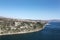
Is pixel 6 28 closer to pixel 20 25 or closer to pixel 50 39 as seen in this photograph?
pixel 20 25

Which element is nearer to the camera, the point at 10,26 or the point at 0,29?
the point at 0,29

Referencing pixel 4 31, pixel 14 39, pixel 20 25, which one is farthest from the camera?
pixel 20 25

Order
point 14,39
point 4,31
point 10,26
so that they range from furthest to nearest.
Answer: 1. point 10,26
2. point 4,31
3. point 14,39

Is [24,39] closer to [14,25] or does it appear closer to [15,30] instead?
[15,30]

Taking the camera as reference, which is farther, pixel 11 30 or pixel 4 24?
pixel 4 24

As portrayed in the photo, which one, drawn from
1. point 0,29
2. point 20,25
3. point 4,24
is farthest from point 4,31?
point 20,25

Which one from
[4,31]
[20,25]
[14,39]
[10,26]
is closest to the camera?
[14,39]

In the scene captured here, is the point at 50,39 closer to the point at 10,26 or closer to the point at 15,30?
the point at 15,30

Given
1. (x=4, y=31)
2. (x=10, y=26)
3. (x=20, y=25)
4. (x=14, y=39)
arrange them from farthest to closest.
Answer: (x=20, y=25)
(x=10, y=26)
(x=4, y=31)
(x=14, y=39)

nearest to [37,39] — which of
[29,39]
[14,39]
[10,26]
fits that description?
[29,39]
